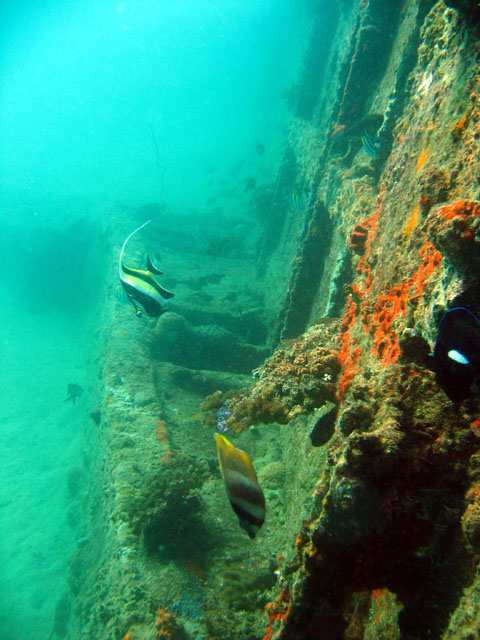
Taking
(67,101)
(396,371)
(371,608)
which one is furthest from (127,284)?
(67,101)

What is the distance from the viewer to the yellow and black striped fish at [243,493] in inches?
68.2

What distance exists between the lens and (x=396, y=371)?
6.63 feet

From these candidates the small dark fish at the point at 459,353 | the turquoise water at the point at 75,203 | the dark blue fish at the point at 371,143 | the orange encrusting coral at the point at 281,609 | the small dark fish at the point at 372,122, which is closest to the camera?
the small dark fish at the point at 459,353

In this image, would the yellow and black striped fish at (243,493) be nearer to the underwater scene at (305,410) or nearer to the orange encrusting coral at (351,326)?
the underwater scene at (305,410)

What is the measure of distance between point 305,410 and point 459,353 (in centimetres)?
228

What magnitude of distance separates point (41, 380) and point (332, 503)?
21.7 meters

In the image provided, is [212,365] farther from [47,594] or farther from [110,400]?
[47,594]

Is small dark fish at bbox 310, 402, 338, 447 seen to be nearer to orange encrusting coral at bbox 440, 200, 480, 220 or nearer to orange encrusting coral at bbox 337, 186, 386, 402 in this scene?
orange encrusting coral at bbox 337, 186, 386, 402

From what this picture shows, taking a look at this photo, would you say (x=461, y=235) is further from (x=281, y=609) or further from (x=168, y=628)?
(x=168, y=628)

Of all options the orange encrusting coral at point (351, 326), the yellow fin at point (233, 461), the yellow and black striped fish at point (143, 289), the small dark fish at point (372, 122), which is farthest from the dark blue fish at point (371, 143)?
the yellow fin at point (233, 461)

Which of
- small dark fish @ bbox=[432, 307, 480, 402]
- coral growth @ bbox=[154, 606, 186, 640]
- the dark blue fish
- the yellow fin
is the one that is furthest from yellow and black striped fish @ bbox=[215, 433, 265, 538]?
the dark blue fish

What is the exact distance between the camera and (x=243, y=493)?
1755 millimetres

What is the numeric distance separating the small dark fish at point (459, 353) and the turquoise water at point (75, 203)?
9.38 metres

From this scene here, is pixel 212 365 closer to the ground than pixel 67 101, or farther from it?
closer to the ground
